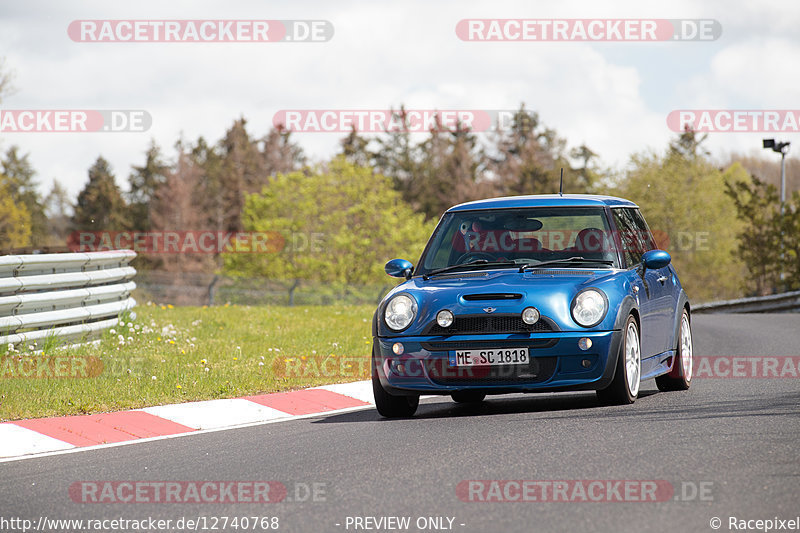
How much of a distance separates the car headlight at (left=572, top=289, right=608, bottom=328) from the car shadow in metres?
0.84

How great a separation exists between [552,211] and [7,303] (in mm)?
5425

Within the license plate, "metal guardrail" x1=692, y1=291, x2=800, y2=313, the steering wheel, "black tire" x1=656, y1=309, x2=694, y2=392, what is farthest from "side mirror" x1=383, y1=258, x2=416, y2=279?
"metal guardrail" x1=692, y1=291, x2=800, y2=313

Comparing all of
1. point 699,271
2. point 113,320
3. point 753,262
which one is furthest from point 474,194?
point 113,320

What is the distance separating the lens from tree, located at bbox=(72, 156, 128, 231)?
85875 mm

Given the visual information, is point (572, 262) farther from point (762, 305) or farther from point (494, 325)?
point (762, 305)

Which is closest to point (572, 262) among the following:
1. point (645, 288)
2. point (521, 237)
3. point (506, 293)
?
point (521, 237)

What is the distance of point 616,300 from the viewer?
816 cm

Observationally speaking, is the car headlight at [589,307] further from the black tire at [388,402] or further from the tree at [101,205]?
the tree at [101,205]

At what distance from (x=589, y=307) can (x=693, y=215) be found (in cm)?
7158

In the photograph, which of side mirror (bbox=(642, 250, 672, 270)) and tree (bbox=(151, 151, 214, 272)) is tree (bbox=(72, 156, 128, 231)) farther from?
side mirror (bbox=(642, 250, 672, 270))

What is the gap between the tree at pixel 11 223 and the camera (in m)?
74.6

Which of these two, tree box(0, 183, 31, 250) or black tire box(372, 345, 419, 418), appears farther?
tree box(0, 183, 31, 250)

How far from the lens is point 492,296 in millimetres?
8047

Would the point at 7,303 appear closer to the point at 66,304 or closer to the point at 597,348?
the point at 66,304
